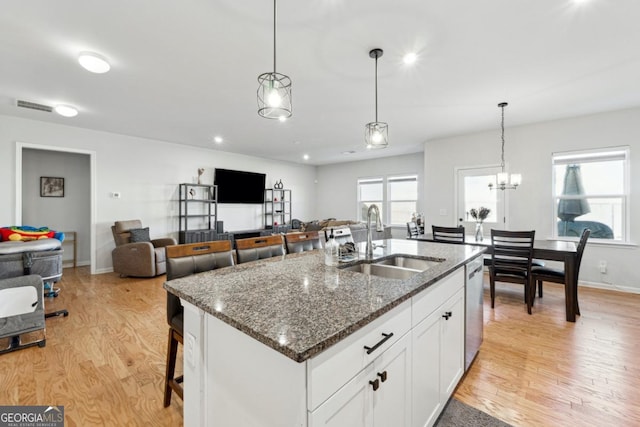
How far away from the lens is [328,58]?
2576 mm

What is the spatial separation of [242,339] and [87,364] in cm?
216

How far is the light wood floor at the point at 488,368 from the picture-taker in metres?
1.73

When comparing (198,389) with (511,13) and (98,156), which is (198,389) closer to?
(511,13)

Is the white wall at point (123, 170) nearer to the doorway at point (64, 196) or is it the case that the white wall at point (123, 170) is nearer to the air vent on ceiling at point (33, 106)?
the doorway at point (64, 196)

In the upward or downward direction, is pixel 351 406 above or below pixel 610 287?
above

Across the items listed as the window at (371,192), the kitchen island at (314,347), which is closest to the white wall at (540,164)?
the window at (371,192)

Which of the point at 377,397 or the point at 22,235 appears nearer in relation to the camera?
the point at 377,397

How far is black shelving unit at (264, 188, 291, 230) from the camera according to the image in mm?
7961

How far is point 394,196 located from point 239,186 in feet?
14.0

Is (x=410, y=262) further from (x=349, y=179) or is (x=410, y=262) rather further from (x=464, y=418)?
(x=349, y=179)

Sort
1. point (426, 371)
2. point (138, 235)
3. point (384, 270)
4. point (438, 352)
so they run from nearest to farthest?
point (426, 371) < point (438, 352) < point (384, 270) < point (138, 235)

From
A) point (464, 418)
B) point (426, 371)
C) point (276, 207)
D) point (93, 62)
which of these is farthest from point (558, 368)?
point (276, 207)

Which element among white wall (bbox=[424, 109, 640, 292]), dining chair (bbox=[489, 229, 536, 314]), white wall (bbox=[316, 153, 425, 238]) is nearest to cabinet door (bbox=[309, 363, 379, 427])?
dining chair (bbox=[489, 229, 536, 314])

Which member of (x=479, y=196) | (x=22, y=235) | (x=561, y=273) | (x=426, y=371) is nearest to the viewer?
(x=426, y=371)
